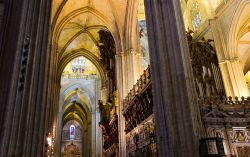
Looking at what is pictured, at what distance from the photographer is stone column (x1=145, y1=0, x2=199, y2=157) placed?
6.57m

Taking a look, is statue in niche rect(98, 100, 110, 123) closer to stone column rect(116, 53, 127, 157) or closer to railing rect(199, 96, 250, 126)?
stone column rect(116, 53, 127, 157)

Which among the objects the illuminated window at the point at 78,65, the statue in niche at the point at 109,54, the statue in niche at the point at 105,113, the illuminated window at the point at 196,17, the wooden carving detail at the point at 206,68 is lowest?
the statue in niche at the point at 105,113

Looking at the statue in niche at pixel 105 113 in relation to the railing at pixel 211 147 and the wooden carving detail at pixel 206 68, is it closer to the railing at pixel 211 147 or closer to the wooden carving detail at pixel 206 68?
the wooden carving detail at pixel 206 68

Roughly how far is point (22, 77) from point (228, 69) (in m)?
10.9

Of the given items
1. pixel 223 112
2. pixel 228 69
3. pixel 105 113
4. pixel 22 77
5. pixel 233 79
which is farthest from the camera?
pixel 105 113

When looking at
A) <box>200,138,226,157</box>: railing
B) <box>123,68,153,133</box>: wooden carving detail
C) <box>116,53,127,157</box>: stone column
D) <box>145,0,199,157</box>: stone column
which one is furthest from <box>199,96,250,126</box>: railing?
<box>116,53,127,157</box>: stone column

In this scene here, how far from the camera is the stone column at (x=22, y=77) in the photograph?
5.29 m

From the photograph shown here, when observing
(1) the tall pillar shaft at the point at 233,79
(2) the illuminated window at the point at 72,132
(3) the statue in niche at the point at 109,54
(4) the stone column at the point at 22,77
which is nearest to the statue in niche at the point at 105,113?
(3) the statue in niche at the point at 109,54

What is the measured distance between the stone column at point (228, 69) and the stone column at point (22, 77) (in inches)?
384

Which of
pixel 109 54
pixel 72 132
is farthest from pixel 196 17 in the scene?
pixel 72 132

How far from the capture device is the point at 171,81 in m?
7.30

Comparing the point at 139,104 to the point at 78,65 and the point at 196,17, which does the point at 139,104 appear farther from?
the point at 78,65

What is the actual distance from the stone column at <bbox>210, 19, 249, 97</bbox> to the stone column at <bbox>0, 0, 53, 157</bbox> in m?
9.76

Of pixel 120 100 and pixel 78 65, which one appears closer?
Answer: pixel 120 100
